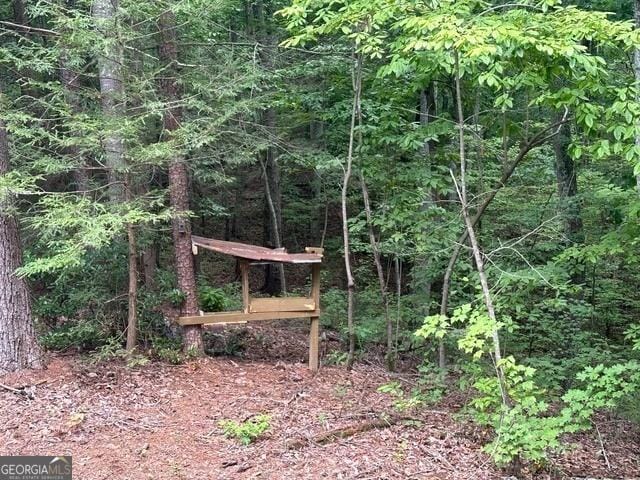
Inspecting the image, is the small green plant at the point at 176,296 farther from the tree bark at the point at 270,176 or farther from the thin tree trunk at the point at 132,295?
the tree bark at the point at 270,176

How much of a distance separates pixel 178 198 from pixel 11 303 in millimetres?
2323

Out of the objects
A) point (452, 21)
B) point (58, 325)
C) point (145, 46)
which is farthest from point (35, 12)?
point (452, 21)

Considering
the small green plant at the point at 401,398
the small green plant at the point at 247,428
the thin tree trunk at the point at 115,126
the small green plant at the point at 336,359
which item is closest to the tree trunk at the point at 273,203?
the small green plant at the point at 336,359

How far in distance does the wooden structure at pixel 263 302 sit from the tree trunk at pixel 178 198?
15 cm

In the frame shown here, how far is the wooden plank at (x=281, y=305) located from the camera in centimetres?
716

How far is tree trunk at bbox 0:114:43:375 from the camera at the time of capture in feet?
19.5

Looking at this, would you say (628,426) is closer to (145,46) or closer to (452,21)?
(452,21)

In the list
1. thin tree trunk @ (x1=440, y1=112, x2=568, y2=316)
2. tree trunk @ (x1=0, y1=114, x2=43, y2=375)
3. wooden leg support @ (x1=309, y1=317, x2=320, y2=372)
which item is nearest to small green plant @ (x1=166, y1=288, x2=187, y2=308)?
tree trunk @ (x1=0, y1=114, x2=43, y2=375)

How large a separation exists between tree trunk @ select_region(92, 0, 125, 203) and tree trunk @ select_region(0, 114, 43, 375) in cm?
112

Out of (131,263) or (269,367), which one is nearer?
(131,263)

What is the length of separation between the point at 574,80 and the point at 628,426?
16.7 feet

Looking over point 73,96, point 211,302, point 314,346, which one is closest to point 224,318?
point 314,346

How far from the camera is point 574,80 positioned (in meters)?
5.32

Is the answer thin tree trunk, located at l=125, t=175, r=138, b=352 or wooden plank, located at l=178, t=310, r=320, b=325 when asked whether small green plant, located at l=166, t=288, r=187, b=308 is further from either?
thin tree trunk, located at l=125, t=175, r=138, b=352
